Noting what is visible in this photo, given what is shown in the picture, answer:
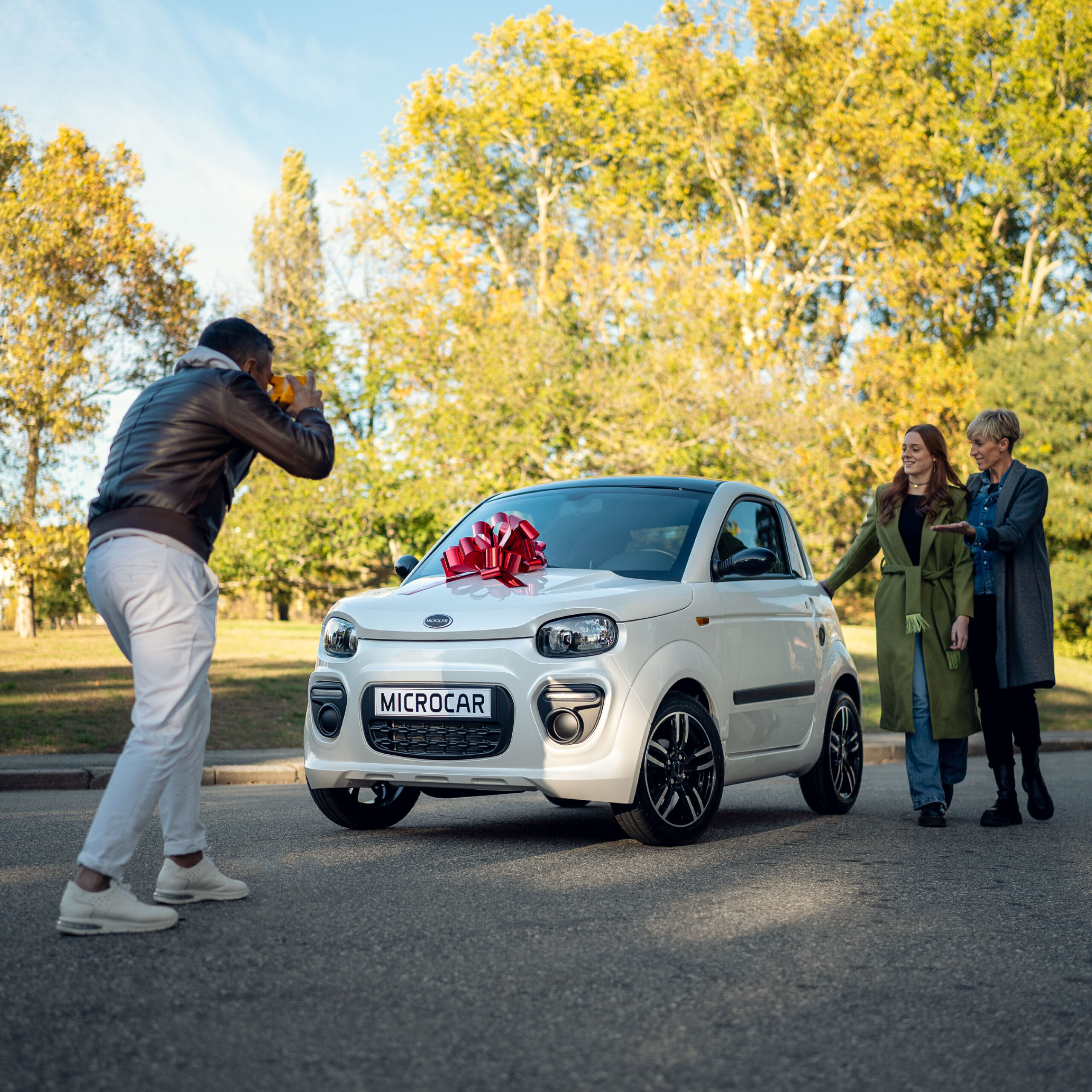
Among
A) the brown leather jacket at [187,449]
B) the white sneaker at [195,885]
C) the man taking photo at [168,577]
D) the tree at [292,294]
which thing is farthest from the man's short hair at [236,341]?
the tree at [292,294]

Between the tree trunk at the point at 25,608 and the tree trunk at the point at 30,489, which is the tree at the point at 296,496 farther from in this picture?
the tree trunk at the point at 25,608

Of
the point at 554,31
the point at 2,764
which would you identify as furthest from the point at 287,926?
the point at 554,31

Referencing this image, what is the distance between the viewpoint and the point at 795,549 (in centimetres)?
779

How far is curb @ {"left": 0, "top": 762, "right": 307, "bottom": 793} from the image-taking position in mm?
9641

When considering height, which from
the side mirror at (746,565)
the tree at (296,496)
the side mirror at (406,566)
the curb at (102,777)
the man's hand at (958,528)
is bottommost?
the curb at (102,777)

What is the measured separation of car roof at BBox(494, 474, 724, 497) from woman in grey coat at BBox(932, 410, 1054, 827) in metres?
1.48

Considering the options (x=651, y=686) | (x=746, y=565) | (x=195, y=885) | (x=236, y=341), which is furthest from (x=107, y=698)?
(x=236, y=341)

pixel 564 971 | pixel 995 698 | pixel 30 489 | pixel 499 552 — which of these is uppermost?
pixel 30 489

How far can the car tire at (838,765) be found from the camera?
7566mm

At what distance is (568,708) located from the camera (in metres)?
5.71

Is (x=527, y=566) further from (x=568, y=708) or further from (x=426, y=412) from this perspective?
(x=426, y=412)

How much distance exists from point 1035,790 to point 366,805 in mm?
3820

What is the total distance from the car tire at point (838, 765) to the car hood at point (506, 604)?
1.82 meters

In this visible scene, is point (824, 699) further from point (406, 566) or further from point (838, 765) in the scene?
point (406, 566)
